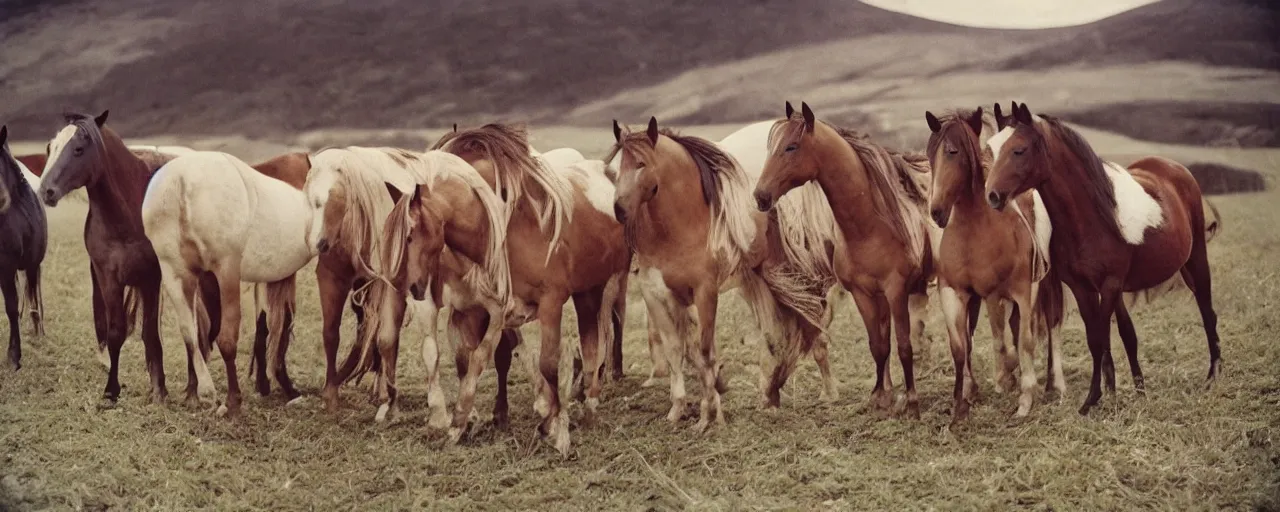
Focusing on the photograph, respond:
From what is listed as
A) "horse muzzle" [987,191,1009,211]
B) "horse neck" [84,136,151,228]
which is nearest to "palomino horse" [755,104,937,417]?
"horse muzzle" [987,191,1009,211]

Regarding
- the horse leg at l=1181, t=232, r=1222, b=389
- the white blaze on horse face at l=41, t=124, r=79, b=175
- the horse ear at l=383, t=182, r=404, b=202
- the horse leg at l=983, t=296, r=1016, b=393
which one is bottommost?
the horse leg at l=983, t=296, r=1016, b=393

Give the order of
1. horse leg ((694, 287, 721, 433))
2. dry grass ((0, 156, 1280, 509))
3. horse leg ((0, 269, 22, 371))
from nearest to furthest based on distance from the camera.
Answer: dry grass ((0, 156, 1280, 509)), horse leg ((694, 287, 721, 433)), horse leg ((0, 269, 22, 371))

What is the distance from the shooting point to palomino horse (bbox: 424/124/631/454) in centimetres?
518

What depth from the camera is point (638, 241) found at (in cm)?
535

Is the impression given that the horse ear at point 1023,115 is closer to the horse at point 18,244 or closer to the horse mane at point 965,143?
the horse mane at point 965,143

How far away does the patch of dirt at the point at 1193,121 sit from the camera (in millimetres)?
5215

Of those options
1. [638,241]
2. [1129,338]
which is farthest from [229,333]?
[1129,338]

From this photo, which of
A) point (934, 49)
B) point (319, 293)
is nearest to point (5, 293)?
point (319, 293)

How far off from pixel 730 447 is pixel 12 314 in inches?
143

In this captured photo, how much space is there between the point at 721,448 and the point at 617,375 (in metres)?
1.53

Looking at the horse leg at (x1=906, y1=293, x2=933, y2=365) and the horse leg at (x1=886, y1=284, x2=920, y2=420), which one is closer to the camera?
the horse leg at (x1=886, y1=284, x2=920, y2=420)

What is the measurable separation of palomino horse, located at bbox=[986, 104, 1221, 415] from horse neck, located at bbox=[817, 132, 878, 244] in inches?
24.0

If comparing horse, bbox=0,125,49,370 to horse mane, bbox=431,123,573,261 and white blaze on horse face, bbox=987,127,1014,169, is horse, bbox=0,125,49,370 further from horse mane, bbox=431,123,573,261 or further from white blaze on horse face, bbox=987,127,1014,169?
white blaze on horse face, bbox=987,127,1014,169

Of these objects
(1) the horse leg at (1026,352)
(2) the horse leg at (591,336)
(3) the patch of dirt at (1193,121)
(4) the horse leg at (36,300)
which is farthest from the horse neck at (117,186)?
(3) the patch of dirt at (1193,121)
